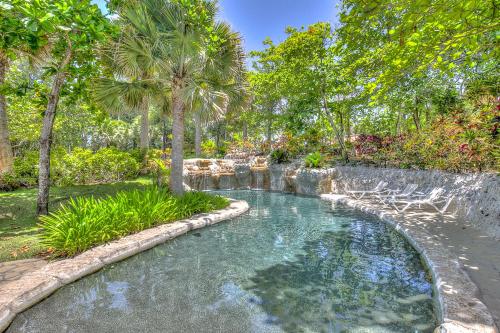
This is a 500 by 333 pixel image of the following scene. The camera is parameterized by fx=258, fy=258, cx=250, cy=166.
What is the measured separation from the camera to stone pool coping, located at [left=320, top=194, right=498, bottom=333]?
2184 mm

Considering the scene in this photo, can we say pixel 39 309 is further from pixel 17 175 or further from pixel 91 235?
pixel 17 175

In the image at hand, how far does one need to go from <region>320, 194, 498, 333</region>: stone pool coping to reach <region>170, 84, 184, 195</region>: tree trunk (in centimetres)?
597

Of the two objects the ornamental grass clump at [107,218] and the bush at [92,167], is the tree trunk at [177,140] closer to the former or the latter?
the ornamental grass clump at [107,218]

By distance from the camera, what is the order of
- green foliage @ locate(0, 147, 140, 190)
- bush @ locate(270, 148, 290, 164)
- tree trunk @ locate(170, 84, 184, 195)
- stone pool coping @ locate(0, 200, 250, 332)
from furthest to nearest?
1. bush @ locate(270, 148, 290, 164)
2. green foliage @ locate(0, 147, 140, 190)
3. tree trunk @ locate(170, 84, 184, 195)
4. stone pool coping @ locate(0, 200, 250, 332)

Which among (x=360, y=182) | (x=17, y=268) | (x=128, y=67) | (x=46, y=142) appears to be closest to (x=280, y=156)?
(x=360, y=182)

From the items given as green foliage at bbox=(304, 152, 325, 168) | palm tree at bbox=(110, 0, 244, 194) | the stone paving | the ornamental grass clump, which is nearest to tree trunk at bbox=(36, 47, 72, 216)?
the ornamental grass clump

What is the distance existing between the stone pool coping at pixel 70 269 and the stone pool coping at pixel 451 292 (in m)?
4.16

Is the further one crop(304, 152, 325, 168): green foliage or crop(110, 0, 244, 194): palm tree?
crop(304, 152, 325, 168): green foliage

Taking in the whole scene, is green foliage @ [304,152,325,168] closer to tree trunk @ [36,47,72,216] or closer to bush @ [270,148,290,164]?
bush @ [270,148,290,164]

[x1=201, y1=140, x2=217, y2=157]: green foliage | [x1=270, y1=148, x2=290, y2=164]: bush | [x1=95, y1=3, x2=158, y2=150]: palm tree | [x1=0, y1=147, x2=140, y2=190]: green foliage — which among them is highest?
[x1=95, y1=3, x2=158, y2=150]: palm tree

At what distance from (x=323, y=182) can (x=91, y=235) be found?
9569mm

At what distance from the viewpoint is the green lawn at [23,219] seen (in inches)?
167

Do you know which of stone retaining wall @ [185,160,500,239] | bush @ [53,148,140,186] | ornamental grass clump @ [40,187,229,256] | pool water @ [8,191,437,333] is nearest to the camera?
pool water @ [8,191,437,333]

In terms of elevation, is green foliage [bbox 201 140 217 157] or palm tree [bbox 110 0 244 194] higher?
palm tree [bbox 110 0 244 194]
